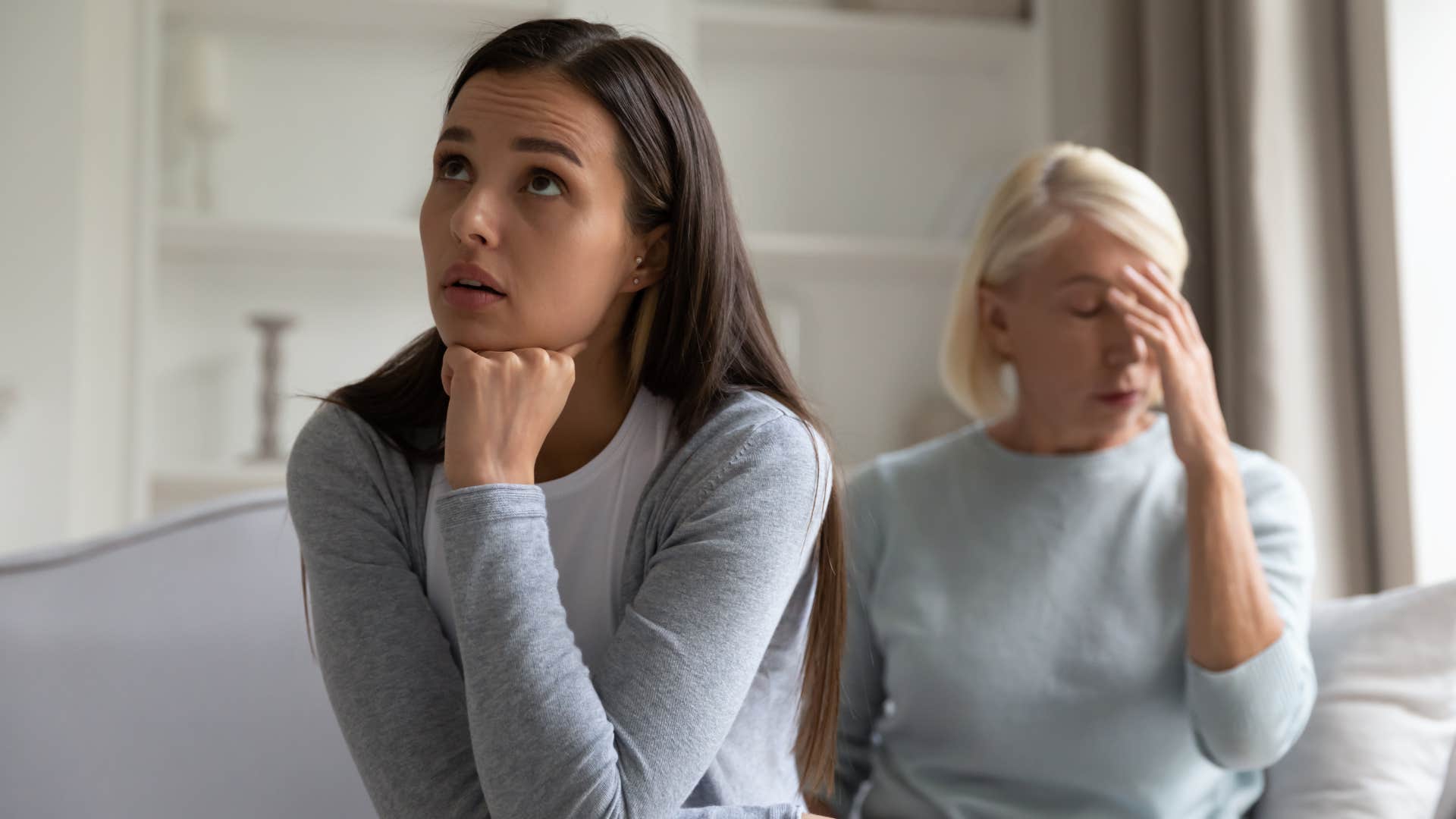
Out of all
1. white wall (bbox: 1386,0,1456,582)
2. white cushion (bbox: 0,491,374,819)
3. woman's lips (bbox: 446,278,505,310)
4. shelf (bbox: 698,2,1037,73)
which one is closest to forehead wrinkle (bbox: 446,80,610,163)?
woman's lips (bbox: 446,278,505,310)

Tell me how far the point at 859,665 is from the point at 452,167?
2.53ft

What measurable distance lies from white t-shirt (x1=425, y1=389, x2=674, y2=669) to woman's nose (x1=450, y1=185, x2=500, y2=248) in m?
0.21

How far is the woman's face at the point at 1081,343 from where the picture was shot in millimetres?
1403

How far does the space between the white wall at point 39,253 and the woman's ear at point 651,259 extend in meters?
1.63

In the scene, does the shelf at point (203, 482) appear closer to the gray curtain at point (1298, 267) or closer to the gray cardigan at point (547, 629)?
the gray cardigan at point (547, 629)

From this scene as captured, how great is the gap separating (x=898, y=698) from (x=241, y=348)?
5.88 ft

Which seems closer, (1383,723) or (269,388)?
(1383,723)

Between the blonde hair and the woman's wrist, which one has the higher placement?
the blonde hair

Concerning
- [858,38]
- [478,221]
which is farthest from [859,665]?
[858,38]

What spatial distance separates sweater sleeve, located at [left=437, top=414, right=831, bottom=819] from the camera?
86 centimetres

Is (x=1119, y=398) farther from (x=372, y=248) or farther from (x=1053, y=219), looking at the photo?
(x=372, y=248)

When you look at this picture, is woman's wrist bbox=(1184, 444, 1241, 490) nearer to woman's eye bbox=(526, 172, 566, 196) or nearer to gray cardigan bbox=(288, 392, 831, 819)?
gray cardigan bbox=(288, 392, 831, 819)

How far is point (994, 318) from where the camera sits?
155 cm

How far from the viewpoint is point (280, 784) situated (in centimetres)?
130
